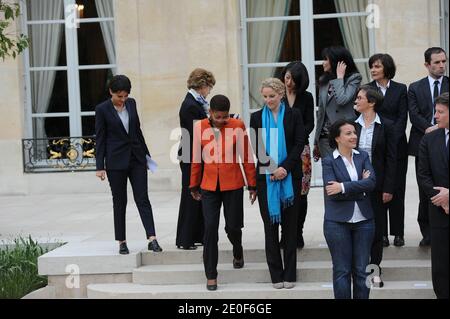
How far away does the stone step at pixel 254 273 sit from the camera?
334 inches

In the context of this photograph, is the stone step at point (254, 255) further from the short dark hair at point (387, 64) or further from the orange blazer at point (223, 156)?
the short dark hair at point (387, 64)

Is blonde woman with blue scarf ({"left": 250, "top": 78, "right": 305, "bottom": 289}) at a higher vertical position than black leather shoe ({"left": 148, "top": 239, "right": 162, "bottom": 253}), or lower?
higher

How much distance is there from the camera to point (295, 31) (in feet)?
47.9

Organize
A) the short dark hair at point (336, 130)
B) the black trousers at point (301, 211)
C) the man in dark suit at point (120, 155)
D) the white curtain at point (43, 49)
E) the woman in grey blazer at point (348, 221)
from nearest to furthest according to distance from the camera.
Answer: the woman in grey blazer at point (348, 221), the short dark hair at point (336, 130), the black trousers at point (301, 211), the man in dark suit at point (120, 155), the white curtain at point (43, 49)

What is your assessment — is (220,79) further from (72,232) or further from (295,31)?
(72,232)

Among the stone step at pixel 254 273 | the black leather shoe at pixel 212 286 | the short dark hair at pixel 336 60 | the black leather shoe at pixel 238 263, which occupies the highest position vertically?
the short dark hair at pixel 336 60

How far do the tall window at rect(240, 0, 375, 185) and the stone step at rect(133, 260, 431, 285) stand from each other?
6100 mm

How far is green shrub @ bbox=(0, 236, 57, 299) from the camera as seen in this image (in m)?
8.81

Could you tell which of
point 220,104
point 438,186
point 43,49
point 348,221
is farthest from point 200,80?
point 43,49

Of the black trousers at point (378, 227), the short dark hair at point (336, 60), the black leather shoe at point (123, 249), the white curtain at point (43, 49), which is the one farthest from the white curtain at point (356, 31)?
the black leather shoe at point (123, 249)

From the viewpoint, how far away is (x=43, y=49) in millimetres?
15133

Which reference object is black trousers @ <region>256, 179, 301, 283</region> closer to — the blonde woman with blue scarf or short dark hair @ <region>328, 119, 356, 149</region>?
the blonde woman with blue scarf

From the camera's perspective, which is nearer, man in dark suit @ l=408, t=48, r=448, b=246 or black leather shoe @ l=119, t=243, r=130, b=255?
man in dark suit @ l=408, t=48, r=448, b=246

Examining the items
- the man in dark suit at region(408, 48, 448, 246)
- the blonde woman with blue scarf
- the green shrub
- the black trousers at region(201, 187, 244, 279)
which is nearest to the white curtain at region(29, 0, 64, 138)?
the green shrub
